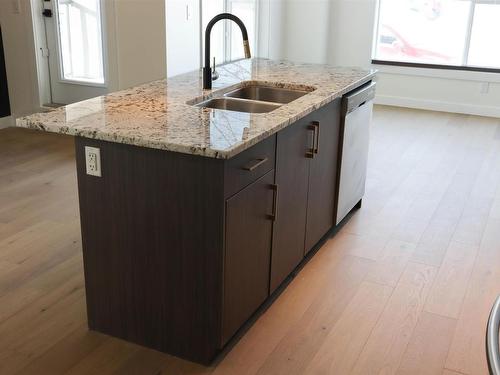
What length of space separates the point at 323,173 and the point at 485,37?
446cm

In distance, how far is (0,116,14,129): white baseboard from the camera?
586 cm

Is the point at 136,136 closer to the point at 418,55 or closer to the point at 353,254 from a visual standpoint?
the point at 353,254

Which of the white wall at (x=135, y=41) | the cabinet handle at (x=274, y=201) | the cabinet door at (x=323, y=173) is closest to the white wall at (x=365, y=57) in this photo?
the white wall at (x=135, y=41)

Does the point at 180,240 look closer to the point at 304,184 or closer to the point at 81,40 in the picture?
the point at 304,184

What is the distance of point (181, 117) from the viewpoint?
2.59 meters

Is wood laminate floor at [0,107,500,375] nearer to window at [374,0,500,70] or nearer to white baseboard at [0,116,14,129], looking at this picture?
white baseboard at [0,116,14,129]

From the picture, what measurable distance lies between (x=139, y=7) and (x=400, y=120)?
3.11m

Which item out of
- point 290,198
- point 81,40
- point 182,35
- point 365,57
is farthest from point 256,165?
point 365,57

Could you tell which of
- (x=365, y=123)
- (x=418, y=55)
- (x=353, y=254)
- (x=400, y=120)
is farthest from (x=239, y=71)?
(x=418, y=55)

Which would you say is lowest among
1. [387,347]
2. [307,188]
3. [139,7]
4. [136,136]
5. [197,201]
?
[387,347]

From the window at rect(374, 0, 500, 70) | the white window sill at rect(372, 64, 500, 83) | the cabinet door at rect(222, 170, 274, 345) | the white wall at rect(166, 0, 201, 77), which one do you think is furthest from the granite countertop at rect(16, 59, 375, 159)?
the window at rect(374, 0, 500, 70)

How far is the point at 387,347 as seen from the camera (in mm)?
2668

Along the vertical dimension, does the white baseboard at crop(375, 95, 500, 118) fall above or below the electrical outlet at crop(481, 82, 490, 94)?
below

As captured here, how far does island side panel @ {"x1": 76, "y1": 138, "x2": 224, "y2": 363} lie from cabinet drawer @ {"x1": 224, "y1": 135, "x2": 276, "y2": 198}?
0.07 metres
